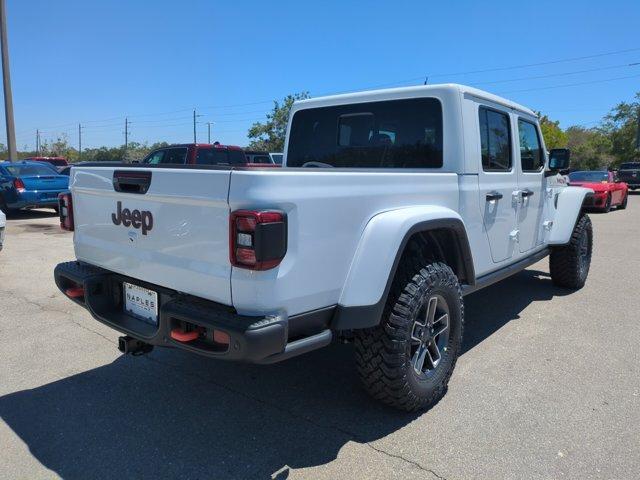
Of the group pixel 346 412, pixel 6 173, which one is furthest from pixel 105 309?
pixel 6 173

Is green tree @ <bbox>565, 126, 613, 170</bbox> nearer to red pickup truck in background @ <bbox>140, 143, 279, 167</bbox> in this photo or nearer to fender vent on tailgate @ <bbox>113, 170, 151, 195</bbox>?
red pickup truck in background @ <bbox>140, 143, 279, 167</bbox>

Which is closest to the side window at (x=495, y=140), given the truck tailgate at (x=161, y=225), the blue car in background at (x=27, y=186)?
the truck tailgate at (x=161, y=225)

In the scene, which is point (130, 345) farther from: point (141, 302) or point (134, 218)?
point (134, 218)

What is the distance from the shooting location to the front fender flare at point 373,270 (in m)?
2.62

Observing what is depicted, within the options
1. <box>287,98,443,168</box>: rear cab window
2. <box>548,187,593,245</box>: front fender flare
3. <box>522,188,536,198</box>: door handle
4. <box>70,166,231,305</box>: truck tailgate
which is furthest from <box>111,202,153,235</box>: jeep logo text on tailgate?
<box>548,187,593,245</box>: front fender flare

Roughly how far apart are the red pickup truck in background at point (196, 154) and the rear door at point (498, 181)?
25.0ft

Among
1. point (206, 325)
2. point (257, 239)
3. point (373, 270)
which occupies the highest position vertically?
point (257, 239)

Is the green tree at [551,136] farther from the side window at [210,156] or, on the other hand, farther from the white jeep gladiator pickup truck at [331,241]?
the white jeep gladiator pickup truck at [331,241]

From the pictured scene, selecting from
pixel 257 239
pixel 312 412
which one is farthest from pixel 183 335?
pixel 312 412

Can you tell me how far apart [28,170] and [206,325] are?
43.0ft

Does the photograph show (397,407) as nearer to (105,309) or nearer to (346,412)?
(346,412)

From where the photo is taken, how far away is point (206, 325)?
230 cm

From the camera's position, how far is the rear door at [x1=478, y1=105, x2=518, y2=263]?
3.86 m

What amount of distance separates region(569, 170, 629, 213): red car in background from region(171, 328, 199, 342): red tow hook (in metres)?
17.3
